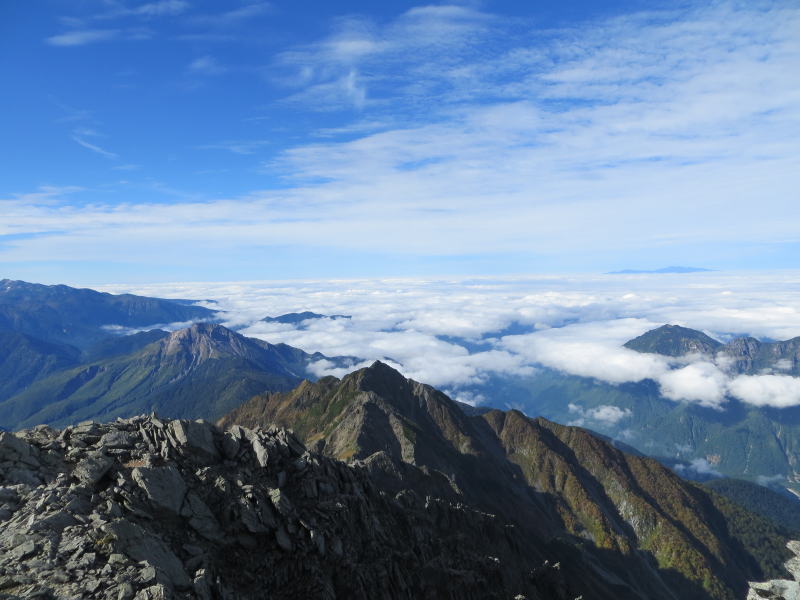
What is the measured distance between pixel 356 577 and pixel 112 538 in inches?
965

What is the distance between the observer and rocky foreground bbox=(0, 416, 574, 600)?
28234 mm

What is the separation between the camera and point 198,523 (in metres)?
37.2

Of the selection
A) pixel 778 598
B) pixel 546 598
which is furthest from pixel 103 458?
pixel 778 598

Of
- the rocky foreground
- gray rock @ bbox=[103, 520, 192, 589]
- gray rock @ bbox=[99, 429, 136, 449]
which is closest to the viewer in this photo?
the rocky foreground

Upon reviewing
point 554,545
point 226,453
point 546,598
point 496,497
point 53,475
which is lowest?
point 496,497

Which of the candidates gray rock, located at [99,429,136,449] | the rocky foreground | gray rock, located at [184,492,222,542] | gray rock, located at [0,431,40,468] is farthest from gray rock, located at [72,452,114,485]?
gray rock, located at [184,492,222,542]

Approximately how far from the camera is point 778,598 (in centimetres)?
18525

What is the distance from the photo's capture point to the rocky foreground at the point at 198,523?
28.2 meters

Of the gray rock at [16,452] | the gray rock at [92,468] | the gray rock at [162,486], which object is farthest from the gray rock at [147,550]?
the gray rock at [16,452]

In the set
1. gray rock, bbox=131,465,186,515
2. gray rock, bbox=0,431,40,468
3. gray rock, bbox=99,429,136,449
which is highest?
gray rock, bbox=0,431,40,468

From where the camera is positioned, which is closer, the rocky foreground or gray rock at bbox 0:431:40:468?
the rocky foreground

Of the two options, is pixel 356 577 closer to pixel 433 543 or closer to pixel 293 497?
pixel 293 497

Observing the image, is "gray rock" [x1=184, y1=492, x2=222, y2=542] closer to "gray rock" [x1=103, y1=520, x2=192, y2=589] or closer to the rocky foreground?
the rocky foreground

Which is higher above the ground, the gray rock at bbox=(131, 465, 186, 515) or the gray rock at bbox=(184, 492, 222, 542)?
the gray rock at bbox=(131, 465, 186, 515)
